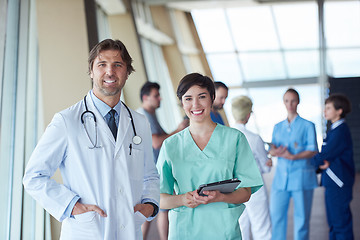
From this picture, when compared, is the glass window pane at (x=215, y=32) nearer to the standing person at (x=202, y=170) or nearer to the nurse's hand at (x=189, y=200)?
the standing person at (x=202, y=170)

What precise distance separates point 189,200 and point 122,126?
44 cm

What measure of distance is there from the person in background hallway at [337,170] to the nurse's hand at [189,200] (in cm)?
230

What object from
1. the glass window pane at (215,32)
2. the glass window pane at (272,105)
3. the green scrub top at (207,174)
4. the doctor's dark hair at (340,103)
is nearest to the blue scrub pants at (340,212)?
the doctor's dark hair at (340,103)

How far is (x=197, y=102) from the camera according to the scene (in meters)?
2.01

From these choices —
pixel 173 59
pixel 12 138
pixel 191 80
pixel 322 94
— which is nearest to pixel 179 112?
pixel 173 59

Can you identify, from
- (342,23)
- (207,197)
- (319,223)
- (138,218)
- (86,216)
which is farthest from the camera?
(342,23)

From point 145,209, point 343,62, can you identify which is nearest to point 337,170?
point 145,209

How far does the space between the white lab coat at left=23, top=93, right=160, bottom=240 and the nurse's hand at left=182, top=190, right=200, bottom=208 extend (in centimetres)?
25

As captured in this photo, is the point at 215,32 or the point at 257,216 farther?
the point at 215,32

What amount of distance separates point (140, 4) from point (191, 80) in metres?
7.60

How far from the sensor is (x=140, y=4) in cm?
923

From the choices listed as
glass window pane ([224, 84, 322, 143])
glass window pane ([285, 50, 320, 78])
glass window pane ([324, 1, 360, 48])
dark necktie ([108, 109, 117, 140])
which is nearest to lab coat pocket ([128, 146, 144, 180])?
dark necktie ([108, 109, 117, 140])

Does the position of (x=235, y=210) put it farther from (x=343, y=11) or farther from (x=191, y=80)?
(x=343, y=11)

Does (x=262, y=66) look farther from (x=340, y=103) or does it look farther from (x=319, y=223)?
(x=340, y=103)
